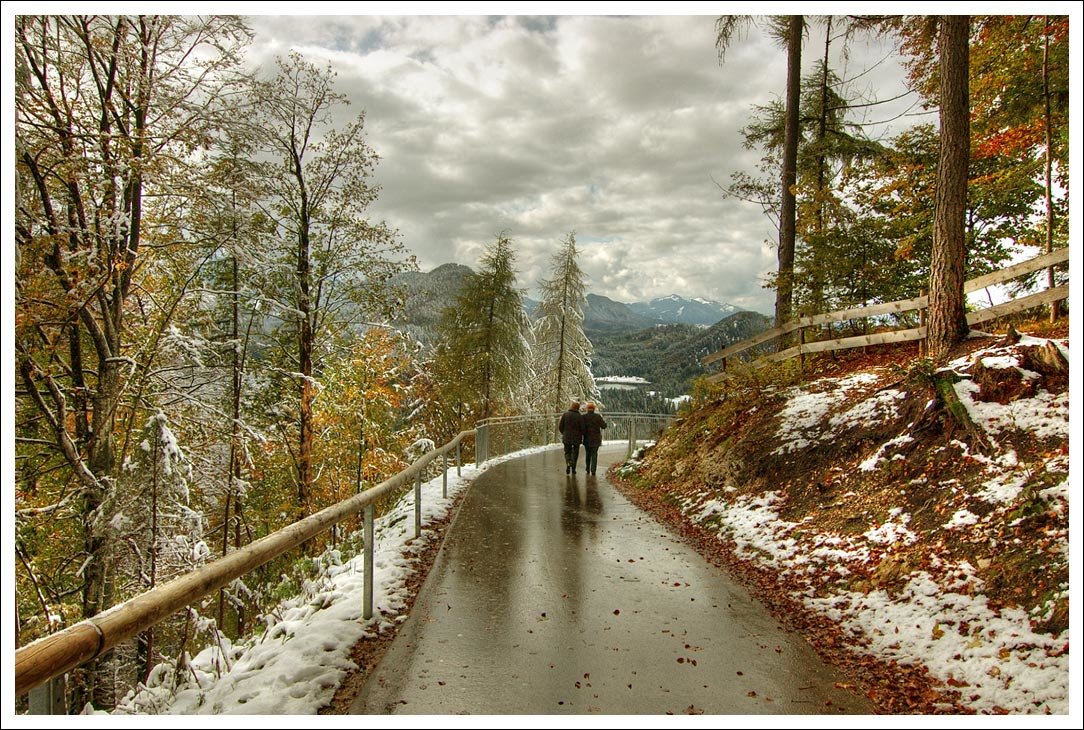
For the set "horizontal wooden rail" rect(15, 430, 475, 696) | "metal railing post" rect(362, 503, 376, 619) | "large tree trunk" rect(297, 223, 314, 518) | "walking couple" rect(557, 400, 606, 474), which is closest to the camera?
"horizontal wooden rail" rect(15, 430, 475, 696)

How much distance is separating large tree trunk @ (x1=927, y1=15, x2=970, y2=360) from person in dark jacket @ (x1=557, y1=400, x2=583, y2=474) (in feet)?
25.8

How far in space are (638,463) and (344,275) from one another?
9.63 metres

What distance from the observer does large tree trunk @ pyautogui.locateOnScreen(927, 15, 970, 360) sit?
8.34 m

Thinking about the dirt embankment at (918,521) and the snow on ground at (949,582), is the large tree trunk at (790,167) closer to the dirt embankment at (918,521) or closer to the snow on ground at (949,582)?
the dirt embankment at (918,521)

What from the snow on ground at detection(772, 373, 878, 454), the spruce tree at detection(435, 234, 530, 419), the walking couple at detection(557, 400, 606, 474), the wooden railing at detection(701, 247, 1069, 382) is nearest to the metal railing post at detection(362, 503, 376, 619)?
the snow on ground at detection(772, 373, 878, 454)

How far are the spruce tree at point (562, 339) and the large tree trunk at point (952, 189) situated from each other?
26689 millimetres

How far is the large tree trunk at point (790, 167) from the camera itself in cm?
1447

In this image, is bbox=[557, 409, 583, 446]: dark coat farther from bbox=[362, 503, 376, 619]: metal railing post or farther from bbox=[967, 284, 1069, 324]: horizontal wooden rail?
bbox=[362, 503, 376, 619]: metal railing post

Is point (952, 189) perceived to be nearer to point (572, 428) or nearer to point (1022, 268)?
point (1022, 268)

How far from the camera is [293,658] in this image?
379cm

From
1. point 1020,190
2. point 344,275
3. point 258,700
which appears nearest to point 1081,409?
point 258,700

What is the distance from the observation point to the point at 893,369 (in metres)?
9.00

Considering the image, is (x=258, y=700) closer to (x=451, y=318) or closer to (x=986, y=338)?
(x=986, y=338)

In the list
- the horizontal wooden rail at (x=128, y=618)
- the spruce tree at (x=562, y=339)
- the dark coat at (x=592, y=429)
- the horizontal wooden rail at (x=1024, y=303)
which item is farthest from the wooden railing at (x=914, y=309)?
the spruce tree at (x=562, y=339)
